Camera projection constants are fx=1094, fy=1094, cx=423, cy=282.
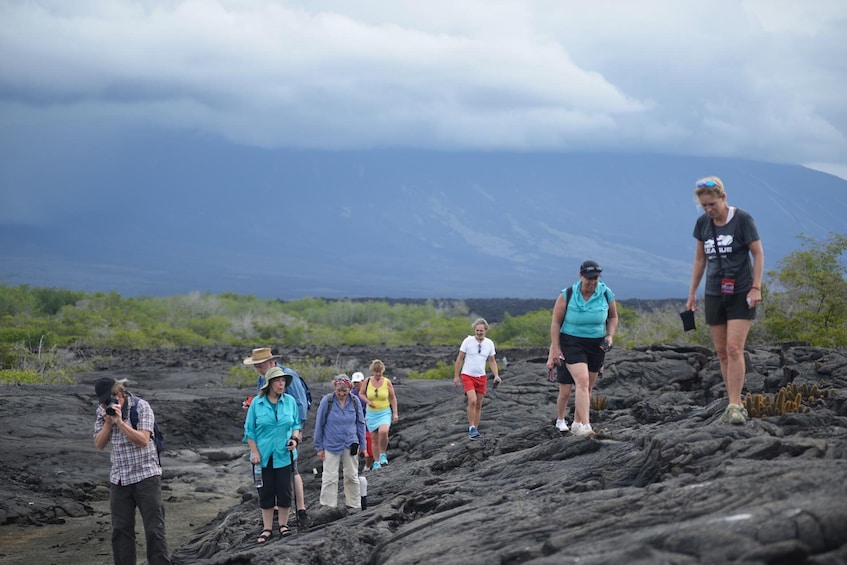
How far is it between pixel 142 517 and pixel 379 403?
6170 mm

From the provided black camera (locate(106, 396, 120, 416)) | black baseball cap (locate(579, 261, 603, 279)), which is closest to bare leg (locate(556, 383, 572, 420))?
black baseball cap (locate(579, 261, 603, 279))

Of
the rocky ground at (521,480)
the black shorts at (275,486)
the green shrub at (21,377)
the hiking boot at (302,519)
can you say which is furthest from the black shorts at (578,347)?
the green shrub at (21,377)

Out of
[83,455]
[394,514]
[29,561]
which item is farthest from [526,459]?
[83,455]

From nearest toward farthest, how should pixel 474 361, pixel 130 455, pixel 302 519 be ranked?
pixel 130 455, pixel 302 519, pixel 474 361

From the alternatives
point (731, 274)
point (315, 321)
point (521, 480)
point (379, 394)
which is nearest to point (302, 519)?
point (521, 480)

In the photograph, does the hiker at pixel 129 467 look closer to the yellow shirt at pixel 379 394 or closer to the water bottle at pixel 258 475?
the water bottle at pixel 258 475

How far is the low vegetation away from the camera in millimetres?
32031

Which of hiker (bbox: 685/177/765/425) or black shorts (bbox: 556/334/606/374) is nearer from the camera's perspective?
hiker (bbox: 685/177/765/425)

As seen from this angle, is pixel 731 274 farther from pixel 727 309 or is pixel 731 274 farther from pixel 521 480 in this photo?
pixel 521 480

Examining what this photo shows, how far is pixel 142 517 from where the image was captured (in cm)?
1111

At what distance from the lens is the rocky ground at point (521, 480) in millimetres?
7402

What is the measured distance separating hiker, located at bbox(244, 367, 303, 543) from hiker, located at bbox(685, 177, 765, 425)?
4.59m

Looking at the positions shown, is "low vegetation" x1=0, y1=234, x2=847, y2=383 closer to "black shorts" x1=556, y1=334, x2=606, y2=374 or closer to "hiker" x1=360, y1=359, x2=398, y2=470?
"hiker" x1=360, y1=359, x2=398, y2=470

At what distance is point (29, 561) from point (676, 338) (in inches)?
1122
